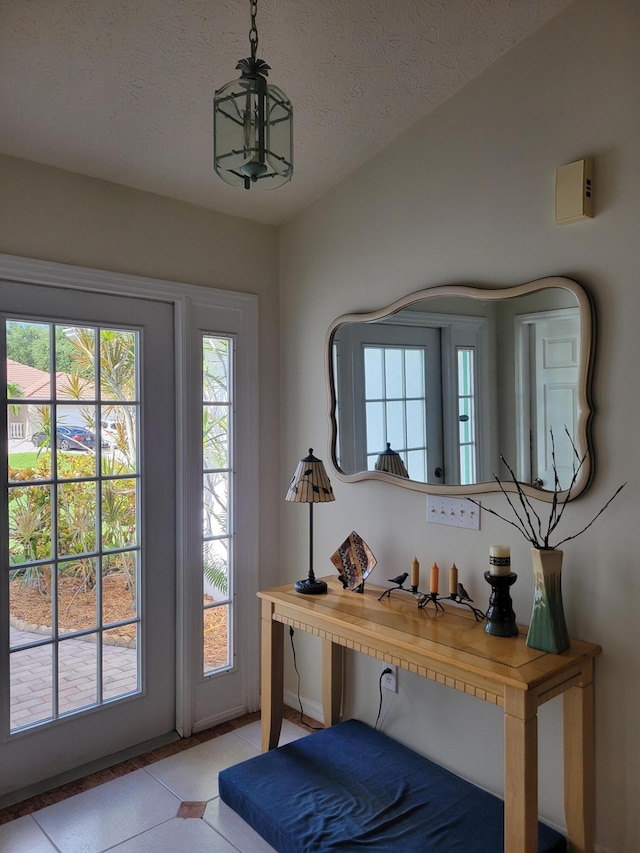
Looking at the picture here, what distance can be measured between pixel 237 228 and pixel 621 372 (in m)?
1.91

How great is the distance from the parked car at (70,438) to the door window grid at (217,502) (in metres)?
0.52

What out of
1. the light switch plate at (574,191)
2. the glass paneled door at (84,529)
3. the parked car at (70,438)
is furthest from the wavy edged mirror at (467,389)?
the parked car at (70,438)

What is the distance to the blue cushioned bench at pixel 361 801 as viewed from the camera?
1930mm

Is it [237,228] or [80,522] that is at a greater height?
[237,228]

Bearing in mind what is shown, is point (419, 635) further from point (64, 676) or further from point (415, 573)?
point (64, 676)

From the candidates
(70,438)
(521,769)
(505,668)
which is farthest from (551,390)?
(70,438)

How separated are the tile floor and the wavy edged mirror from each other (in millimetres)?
1372

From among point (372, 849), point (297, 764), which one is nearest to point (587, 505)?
point (372, 849)

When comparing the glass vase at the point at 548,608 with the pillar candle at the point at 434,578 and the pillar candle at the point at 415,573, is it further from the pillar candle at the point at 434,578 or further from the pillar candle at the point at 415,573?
the pillar candle at the point at 415,573

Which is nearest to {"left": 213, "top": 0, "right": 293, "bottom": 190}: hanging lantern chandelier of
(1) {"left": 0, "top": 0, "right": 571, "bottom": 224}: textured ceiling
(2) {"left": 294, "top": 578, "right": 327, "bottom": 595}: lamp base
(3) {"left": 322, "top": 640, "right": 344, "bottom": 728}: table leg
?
(1) {"left": 0, "top": 0, "right": 571, "bottom": 224}: textured ceiling

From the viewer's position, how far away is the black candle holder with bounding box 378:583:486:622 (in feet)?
7.06

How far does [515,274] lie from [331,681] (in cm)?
189

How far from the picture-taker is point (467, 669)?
176 cm

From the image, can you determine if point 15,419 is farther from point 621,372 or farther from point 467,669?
point 621,372
